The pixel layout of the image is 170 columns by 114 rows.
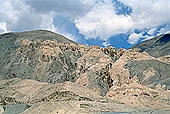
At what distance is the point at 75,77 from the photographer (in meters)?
87.6

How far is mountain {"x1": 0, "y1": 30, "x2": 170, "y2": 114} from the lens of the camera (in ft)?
197

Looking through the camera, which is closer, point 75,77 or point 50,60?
point 75,77

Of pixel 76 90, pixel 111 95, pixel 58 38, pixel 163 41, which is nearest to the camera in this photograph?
pixel 76 90

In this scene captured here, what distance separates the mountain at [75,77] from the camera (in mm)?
60062

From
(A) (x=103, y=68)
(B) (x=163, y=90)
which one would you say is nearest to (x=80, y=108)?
(B) (x=163, y=90)

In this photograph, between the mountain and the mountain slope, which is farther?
the mountain slope

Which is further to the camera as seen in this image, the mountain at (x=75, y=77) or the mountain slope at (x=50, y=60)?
the mountain slope at (x=50, y=60)

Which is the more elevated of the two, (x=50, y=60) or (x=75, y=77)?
(x=50, y=60)

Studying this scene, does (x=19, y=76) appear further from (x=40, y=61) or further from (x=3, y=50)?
(x=3, y=50)

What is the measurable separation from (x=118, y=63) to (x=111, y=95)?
21.6 metres

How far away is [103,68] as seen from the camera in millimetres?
84812

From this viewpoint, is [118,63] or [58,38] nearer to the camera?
[118,63]

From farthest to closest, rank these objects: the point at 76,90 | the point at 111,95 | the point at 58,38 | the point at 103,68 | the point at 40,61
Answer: the point at 58,38
the point at 40,61
the point at 103,68
the point at 111,95
the point at 76,90

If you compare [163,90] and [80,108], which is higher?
[163,90]
